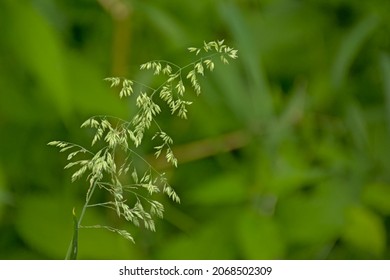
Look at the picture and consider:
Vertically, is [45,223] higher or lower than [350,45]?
lower

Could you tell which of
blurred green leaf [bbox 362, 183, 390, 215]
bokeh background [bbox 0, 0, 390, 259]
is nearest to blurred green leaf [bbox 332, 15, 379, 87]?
bokeh background [bbox 0, 0, 390, 259]

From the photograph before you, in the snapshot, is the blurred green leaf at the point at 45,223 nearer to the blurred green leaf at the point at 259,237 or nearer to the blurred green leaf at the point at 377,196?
the blurred green leaf at the point at 259,237

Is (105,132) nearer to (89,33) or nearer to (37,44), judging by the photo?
(37,44)

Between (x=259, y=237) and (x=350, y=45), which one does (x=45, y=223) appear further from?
(x=350, y=45)

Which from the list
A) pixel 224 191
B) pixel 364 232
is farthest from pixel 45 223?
pixel 364 232

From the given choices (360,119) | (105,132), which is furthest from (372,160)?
(105,132)

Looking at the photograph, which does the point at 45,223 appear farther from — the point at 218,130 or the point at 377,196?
the point at 377,196

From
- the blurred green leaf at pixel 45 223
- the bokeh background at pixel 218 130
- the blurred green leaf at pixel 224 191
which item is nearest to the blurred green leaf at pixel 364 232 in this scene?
the bokeh background at pixel 218 130

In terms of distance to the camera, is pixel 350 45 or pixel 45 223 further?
pixel 350 45

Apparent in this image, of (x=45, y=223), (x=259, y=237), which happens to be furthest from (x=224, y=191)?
(x=45, y=223)
